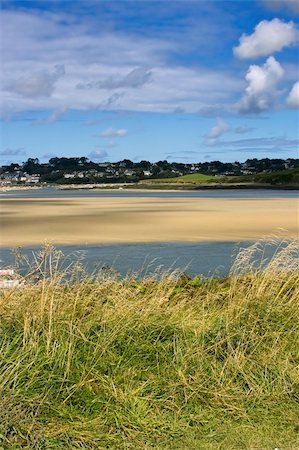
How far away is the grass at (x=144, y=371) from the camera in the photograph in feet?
15.5

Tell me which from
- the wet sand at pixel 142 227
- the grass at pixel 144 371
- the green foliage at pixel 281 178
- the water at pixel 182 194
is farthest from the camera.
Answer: the green foliage at pixel 281 178

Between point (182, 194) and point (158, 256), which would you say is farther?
point (182, 194)

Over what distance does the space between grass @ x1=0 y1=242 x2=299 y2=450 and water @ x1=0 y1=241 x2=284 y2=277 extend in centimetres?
850

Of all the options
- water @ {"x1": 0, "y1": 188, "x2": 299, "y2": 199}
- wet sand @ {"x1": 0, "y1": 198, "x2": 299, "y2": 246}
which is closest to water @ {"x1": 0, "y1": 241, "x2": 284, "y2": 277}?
wet sand @ {"x1": 0, "y1": 198, "x2": 299, "y2": 246}

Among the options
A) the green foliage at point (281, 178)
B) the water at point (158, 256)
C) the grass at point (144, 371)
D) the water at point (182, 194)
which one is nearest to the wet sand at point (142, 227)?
the water at point (158, 256)

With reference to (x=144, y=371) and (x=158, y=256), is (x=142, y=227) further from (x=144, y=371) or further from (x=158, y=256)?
(x=144, y=371)

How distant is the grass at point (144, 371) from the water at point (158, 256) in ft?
27.9

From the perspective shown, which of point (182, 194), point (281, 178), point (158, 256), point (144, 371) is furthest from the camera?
point (281, 178)

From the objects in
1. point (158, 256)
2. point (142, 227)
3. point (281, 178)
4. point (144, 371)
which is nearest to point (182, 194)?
point (281, 178)

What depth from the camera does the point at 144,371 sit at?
18.1ft

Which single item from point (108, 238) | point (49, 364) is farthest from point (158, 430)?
point (108, 238)

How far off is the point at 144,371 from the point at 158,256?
1323 cm

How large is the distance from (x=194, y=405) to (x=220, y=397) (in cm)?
24

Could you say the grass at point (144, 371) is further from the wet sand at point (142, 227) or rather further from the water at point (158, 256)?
the wet sand at point (142, 227)
